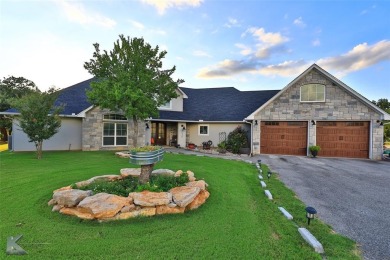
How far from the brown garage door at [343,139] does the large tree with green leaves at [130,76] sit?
1191 cm

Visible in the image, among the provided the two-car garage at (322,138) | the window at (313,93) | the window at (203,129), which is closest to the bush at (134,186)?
the two-car garage at (322,138)

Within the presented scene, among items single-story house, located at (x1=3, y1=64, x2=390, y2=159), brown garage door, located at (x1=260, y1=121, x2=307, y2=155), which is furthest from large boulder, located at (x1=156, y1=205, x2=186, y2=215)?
brown garage door, located at (x1=260, y1=121, x2=307, y2=155)

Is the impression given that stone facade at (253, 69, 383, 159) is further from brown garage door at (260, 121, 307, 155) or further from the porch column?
the porch column

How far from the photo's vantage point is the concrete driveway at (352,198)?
3791 mm

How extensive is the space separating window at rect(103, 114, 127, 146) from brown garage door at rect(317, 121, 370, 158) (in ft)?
49.6

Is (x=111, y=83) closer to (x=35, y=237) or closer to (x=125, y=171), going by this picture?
(x=125, y=171)

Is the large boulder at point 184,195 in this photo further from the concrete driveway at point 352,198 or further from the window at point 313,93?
the window at point 313,93

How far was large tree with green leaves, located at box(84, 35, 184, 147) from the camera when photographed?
9906mm

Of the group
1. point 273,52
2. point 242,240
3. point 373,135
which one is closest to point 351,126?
point 373,135

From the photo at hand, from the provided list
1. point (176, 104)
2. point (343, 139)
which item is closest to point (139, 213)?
point (176, 104)

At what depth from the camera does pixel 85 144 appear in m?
14.4

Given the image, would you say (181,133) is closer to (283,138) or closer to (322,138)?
(283,138)

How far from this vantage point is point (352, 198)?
6.02 m

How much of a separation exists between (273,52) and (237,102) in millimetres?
5555
